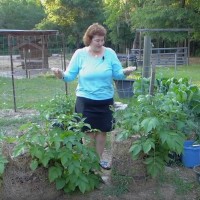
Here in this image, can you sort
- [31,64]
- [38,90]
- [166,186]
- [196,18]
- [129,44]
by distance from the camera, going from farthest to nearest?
[129,44], [196,18], [31,64], [38,90], [166,186]

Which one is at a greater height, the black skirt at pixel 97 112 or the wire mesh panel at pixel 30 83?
the black skirt at pixel 97 112

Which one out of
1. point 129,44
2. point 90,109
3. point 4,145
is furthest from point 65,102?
point 129,44

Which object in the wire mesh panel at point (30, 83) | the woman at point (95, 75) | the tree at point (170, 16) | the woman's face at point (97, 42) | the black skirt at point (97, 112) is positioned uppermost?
the tree at point (170, 16)

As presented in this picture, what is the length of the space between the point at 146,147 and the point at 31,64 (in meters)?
14.8

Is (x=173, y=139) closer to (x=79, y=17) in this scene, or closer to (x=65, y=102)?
(x=65, y=102)

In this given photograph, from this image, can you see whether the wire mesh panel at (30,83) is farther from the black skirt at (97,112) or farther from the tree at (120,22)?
the tree at (120,22)

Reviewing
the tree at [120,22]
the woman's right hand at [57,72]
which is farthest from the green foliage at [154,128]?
the tree at [120,22]

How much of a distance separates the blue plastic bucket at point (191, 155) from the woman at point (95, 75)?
899mm

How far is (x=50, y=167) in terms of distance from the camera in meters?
3.42

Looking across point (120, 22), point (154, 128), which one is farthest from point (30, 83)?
point (120, 22)

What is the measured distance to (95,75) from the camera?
3756 mm

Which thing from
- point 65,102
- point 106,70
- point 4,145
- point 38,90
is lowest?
point 38,90

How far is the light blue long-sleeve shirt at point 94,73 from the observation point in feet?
12.4

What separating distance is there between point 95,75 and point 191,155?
54.8 inches
